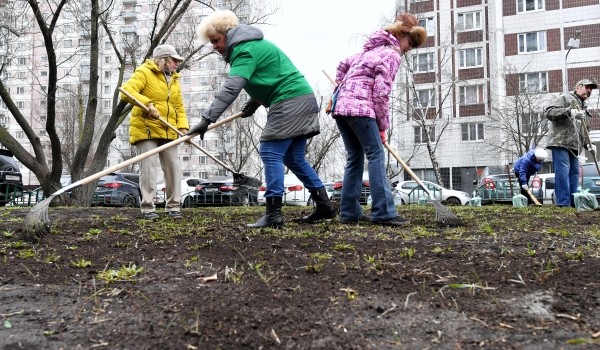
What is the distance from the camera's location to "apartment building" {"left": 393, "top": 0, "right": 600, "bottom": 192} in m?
31.2

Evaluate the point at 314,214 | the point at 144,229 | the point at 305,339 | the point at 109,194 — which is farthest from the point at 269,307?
the point at 109,194

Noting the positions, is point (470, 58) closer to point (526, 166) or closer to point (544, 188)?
point (544, 188)

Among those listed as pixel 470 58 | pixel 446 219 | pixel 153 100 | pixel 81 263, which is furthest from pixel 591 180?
pixel 470 58

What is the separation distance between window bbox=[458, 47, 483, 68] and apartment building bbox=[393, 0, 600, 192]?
0.06 meters

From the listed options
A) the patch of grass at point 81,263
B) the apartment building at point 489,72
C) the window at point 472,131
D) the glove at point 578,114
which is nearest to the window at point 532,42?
the apartment building at point 489,72

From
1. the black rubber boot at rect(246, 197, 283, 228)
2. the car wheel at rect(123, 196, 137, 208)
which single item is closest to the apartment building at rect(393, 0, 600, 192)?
the car wheel at rect(123, 196, 137, 208)

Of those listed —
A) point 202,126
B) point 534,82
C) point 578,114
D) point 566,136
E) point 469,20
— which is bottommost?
point 202,126

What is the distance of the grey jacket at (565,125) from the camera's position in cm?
756

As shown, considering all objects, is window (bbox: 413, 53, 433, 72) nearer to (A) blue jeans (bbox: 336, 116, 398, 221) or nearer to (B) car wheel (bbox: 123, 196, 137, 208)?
(B) car wheel (bbox: 123, 196, 137, 208)

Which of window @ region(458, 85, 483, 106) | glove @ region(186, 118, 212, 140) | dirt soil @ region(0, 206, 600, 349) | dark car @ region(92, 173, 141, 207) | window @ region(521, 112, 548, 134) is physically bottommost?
dirt soil @ region(0, 206, 600, 349)

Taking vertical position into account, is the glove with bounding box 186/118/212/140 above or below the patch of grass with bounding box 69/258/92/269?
above

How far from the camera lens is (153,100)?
5.61 m

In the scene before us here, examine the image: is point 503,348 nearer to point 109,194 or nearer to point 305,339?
point 305,339

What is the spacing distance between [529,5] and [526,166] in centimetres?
2697
